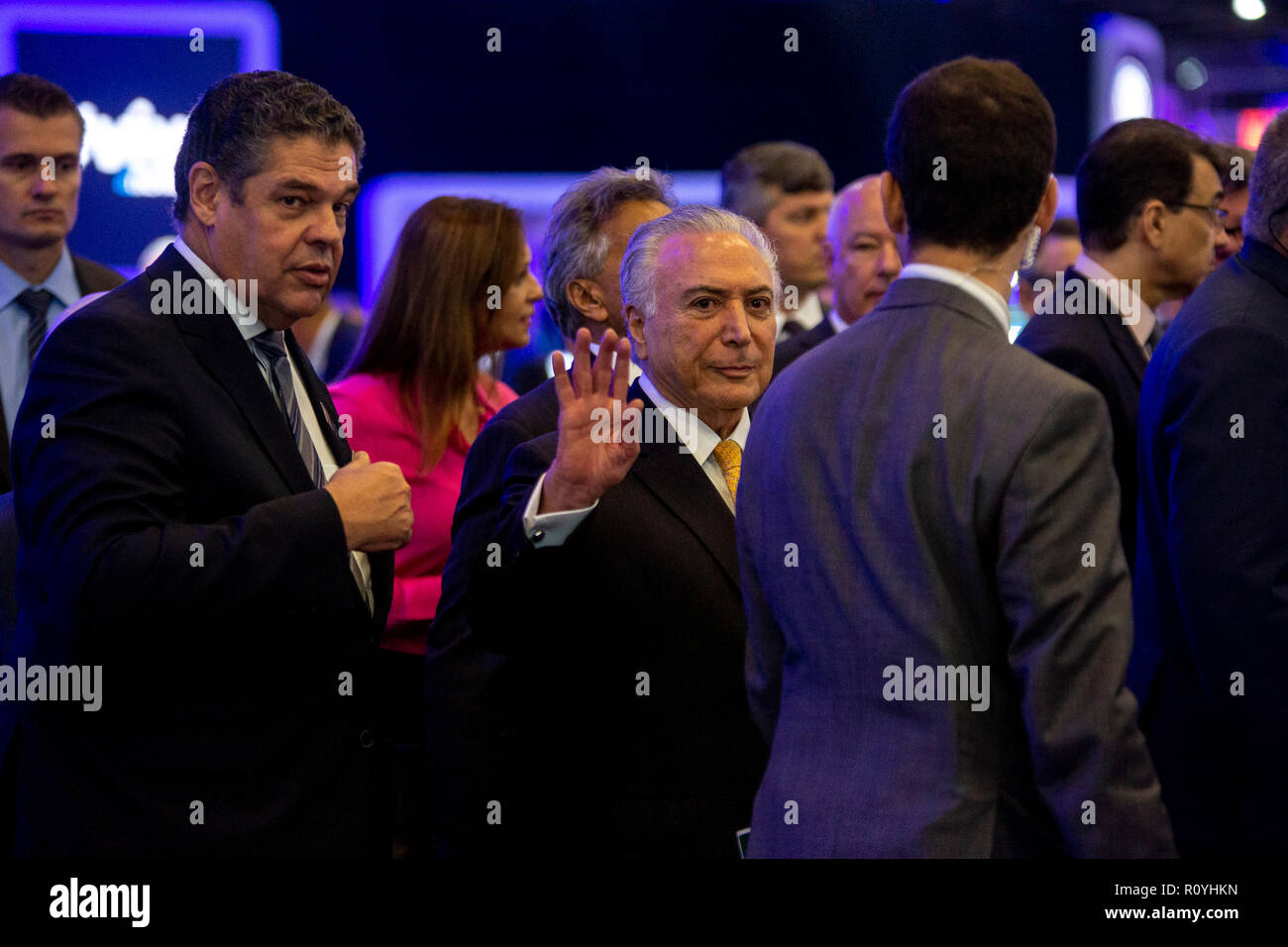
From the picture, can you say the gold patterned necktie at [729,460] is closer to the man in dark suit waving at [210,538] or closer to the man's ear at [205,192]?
the man in dark suit waving at [210,538]

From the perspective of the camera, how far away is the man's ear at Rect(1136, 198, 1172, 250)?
3031mm

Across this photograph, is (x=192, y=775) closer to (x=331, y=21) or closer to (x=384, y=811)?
(x=384, y=811)

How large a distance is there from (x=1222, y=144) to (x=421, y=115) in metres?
4.13

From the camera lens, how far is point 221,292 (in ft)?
6.70

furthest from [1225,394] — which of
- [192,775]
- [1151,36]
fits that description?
[1151,36]

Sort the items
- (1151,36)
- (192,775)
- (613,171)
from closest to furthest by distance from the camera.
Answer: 1. (192,775)
2. (613,171)
3. (1151,36)

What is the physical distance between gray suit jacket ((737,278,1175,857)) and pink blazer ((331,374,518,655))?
1.36m

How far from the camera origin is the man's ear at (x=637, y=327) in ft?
7.66

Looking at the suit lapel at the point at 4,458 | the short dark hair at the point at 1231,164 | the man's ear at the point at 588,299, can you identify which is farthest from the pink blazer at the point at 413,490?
the short dark hair at the point at 1231,164

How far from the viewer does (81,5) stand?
17.7 feet

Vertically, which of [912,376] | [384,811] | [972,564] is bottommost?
[384,811]

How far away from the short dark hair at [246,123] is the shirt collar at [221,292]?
0.08 metres

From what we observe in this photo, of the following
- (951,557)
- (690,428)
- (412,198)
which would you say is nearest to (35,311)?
(690,428)

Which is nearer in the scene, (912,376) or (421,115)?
(912,376)
